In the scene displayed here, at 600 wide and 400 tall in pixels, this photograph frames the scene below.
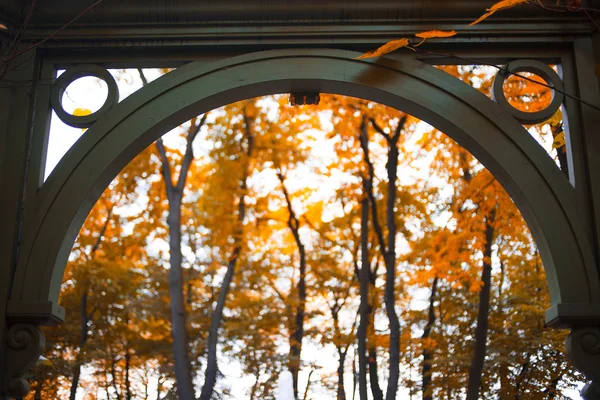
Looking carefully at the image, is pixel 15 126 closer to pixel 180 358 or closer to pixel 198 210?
pixel 180 358

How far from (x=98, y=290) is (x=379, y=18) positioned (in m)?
8.72

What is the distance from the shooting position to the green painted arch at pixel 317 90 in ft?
9.02

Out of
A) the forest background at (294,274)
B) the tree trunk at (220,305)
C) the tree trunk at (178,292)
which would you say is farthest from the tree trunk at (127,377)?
the tree trunk at (178,292)

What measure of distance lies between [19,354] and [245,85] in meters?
1.51

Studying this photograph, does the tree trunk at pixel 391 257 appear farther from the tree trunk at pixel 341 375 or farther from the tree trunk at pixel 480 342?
the tree trunk at pixel 341 375

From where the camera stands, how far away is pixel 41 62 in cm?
318

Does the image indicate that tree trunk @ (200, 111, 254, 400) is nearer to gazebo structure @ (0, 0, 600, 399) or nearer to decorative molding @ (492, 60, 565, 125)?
gazebo structure @ (0, 0, 600, 399)

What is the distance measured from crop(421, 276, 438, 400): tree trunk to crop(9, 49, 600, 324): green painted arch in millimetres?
6612

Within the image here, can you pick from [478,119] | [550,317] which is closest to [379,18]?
[478,119]

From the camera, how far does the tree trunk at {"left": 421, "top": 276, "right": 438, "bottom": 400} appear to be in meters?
8.98

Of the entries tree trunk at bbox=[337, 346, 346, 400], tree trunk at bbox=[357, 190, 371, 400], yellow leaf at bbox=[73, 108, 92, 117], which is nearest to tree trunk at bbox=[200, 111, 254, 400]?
tree trunk at bbox=[357, 190, 371, 400]

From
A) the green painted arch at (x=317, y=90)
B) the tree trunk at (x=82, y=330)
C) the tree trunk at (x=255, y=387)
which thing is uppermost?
the tree trunk at (x=82, y=330)

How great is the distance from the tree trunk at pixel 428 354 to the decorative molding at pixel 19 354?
6.99m

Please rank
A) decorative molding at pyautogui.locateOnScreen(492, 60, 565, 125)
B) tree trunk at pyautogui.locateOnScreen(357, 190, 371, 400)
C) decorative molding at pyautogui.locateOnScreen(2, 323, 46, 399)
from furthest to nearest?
tree trunk at pyautogui.locateOnScreen(357, 190, 371, 400), decorative molding at pyautogui.locateOnScreen(492, 60, 565, 125), decorative molding at pyautogui.locateOnScreen(2, 323, 46, 399)
